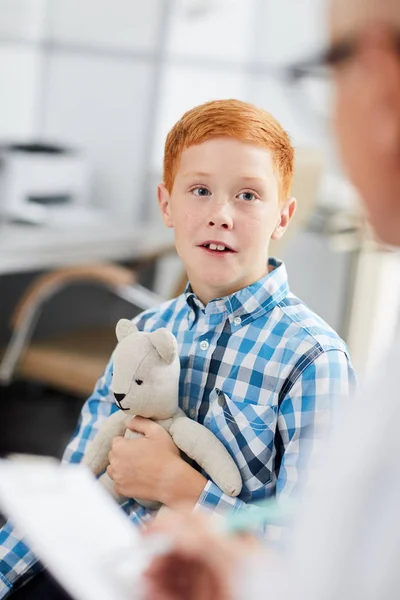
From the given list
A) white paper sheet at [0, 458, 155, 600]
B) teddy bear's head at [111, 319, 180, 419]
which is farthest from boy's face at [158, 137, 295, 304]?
white paper sheet at [0, 458, 155, 600]

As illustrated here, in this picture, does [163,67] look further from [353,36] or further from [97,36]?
[353,36]

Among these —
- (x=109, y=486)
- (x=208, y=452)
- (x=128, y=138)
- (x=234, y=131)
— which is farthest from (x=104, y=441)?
(x=128, y=138)

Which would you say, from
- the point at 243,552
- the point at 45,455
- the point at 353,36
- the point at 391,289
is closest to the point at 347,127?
the point at 353,36

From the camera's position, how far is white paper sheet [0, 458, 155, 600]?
2.75 feet

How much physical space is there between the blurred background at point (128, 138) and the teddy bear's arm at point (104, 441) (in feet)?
7.10

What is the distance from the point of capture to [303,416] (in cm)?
112

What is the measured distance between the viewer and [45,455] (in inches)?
123

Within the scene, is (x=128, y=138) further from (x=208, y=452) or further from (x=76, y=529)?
(x=76, y=529)

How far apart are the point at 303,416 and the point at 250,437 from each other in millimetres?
81

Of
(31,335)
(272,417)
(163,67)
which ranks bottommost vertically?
(31,335)

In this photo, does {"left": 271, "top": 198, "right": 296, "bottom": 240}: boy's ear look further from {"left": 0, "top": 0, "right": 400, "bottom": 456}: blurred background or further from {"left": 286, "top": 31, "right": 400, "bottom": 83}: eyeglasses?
{"left": 0, "top": 0, "right": 400, "bottom": 456}: blurred background

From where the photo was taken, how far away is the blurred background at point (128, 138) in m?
3.56

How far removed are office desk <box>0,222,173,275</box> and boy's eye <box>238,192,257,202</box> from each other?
201cm

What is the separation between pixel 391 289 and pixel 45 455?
4.87 ft
